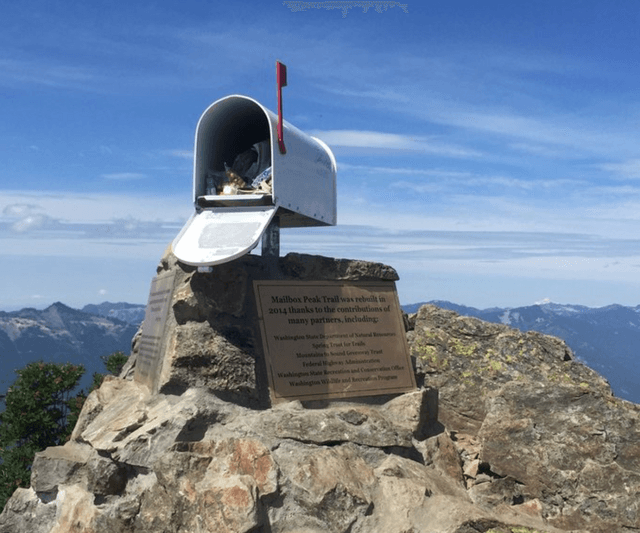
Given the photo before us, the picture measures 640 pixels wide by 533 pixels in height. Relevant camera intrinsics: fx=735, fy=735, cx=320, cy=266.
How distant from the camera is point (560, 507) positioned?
Result: 8.54 metres

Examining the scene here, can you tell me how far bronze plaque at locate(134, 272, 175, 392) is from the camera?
8.74 metres

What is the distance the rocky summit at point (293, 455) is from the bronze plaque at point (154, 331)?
217 mm

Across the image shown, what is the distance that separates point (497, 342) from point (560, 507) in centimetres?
348

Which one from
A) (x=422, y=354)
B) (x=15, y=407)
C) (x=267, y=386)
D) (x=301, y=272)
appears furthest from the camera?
(x=15, y=407)

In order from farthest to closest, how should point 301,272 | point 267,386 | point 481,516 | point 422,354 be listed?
point 422,354 → point 301,272 → point 267,386 → point 481,516

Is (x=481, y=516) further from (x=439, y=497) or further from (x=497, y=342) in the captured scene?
(x=497, y=342)

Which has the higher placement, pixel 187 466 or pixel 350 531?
pixel 187 466

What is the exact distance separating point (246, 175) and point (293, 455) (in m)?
3.82

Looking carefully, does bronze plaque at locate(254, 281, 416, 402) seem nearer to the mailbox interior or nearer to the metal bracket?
the metal bracket

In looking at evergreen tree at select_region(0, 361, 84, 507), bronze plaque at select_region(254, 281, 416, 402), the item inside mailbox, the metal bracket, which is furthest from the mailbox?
evergreen tree at select_region(0, 361, 84, 507)

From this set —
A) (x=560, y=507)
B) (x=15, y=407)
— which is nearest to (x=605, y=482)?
(x=560, y=507)

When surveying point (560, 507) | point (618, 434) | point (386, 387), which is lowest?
point (560, 507)

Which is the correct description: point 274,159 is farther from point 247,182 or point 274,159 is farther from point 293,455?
point 293,455

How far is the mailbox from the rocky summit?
0.45 meters
